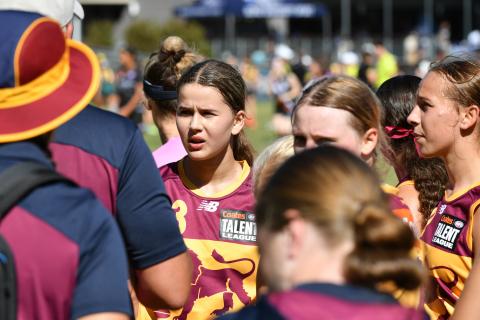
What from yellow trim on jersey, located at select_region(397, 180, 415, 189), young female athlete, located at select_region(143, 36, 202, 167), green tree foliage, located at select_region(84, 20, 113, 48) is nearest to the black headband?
young female athlete, located at select_region(143, 36, 202, 167)

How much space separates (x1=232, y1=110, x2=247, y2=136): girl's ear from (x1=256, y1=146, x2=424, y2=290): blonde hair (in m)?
2.40

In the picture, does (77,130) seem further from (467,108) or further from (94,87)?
(467,108)

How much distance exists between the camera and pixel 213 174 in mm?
4555

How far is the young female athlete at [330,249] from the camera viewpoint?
81.4 inches

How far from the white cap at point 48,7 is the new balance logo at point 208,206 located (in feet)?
4.99

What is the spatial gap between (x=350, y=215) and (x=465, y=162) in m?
1.80

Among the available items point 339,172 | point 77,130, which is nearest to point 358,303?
point 339,172

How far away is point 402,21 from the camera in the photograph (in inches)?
2512

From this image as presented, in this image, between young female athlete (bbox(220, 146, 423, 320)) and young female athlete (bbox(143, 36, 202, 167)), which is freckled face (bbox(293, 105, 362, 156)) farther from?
young female athlete (bbox(143, 36, 202, 167))

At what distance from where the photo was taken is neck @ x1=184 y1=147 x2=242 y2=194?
4.53 meters

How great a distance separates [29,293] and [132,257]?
62 centimetres

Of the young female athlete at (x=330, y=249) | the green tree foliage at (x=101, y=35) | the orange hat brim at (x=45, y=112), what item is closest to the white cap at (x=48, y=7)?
the orange hat brim at (x=45, y=112)

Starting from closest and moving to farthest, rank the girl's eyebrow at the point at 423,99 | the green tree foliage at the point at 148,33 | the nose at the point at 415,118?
the girl's eyebrow at the point at 423,99 < the nose at the point at 415,118 < the green tree foliage at the point at 148,33

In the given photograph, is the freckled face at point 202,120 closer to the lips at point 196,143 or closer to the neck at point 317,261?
the lips at point 196,143
